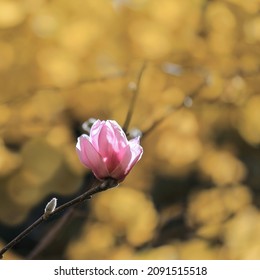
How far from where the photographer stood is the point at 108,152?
22.7 inches

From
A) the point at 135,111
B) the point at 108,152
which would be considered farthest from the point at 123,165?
the point at 135,111

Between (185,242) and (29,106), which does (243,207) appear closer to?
(185,242)

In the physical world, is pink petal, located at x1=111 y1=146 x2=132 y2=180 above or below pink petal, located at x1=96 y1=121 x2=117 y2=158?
below

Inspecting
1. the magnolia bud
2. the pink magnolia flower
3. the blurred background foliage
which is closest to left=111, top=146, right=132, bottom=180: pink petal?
the pink magnolia flower

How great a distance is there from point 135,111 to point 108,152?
377 millimetres

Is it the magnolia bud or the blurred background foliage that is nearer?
the magnolia bud

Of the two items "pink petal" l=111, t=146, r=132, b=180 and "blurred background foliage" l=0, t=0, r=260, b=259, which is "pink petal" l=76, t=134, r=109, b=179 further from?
"blurred background foliage" l=0, t=0, r=260, b=259

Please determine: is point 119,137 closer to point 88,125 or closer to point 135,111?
point 88,125

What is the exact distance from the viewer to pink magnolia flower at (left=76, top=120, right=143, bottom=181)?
561 millimetres

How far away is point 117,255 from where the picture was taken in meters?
0.93

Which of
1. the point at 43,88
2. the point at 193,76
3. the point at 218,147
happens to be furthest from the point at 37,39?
the point at 218,147

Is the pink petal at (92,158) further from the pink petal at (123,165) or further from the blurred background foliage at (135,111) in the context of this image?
the blurred background foliage at (135,111)

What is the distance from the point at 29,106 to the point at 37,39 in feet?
0.33
